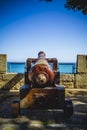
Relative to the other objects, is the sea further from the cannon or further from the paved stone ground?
the cannon

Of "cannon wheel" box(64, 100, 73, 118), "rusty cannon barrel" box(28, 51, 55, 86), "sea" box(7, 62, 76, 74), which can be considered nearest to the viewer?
"rusty cannon barrel" box(28, 51, 55, 86)

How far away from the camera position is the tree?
7.94 metres

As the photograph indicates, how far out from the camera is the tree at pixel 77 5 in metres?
7.94

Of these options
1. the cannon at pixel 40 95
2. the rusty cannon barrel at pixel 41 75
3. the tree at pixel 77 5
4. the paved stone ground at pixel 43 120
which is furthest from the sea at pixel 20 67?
the rusty cannon barrel at pixel 41 75

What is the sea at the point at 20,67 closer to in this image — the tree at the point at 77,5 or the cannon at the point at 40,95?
the tree at the point at 77,5

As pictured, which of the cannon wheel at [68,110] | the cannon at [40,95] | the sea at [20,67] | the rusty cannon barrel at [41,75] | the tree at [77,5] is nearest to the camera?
the rusty cannon barrel at [41,75]

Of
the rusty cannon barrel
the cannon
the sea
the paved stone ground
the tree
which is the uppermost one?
the tree

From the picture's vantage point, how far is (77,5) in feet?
27.4

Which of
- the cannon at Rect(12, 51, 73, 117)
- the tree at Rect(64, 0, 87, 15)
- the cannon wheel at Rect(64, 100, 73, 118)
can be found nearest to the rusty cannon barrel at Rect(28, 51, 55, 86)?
the cannon at Rect(12, 51, 73, 117)

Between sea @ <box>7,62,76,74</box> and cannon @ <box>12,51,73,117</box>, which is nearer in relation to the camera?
cannon @ <box>12,51,73,117</box>

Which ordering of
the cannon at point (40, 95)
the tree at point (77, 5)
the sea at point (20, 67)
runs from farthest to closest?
the sea at point (20, 67), the tree at point (77, 5), the cannon at point (40, 95)

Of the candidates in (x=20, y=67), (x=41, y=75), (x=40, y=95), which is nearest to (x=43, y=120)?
(x=40, y=95)

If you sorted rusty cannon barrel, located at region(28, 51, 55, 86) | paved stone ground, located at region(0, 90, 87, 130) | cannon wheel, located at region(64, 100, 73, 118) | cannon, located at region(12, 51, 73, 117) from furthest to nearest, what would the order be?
cannon wheel, located at region(64, 100, 73, 118) → cannon, located at region(12, 51, 73, 117) → rusty cannon barrel, located at region(28, 51, 55, 86) → paved stone ground, located at region(0, 90, 87, 130)

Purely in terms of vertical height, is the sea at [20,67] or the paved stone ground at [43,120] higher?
the sea at [20,67]
